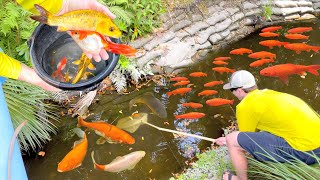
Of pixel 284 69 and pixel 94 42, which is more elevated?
pixel 94 42

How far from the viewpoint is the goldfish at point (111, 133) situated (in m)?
4.50

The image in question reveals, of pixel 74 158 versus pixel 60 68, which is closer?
pixel 60 68

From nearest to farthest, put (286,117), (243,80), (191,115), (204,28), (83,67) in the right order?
1. (83,67)
2. (286,117)
3. (243,80)
4. (191,115)
5. (204,28)

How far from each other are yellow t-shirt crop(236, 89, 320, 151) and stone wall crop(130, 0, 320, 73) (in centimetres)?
296

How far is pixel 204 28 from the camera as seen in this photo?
22.9 ft

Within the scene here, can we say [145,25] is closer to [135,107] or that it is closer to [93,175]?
[135,107]

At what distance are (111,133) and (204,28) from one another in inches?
129

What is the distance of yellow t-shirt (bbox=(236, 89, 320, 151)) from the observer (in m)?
3.13

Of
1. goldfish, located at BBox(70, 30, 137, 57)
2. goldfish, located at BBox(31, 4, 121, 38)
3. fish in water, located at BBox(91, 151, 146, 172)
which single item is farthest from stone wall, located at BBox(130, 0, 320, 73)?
goldfish, located at BBox(31, 4, 121, 38)

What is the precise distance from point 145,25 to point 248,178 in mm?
3599

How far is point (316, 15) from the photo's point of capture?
8117 millimetres

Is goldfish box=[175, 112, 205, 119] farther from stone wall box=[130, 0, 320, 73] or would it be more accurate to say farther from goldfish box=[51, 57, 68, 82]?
goldfish box=[51, 57, 68, 82]

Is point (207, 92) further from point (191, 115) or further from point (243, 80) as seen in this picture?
point (243, 80)

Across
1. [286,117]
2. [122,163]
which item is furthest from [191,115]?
[286,117]
